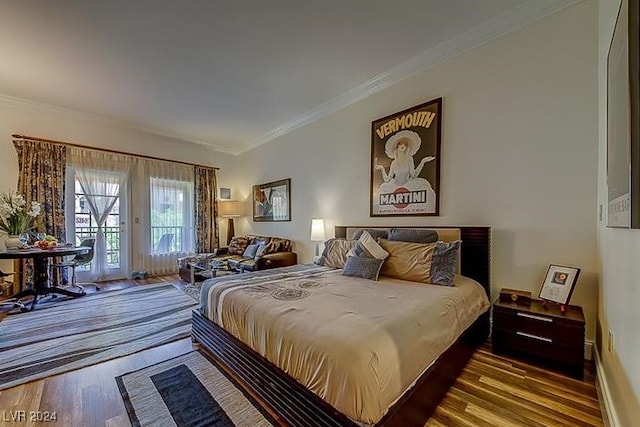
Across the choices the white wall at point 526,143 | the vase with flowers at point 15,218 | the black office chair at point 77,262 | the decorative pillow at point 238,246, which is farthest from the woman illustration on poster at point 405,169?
the vase with flowers at point 15,218

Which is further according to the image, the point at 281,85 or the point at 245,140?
the point at 245,140

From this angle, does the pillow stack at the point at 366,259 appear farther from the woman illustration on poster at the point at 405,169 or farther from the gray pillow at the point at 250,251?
the gray pillow at the point at 250,251

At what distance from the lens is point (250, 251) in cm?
480

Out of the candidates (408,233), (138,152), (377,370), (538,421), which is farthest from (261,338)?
(138,152)

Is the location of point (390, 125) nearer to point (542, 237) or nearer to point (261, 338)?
point (542, 237)

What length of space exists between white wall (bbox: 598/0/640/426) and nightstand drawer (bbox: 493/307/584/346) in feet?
0.48

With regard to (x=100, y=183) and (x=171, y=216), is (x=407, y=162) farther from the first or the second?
(x=100, y=183)

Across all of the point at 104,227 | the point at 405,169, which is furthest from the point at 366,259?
the point at 104,227

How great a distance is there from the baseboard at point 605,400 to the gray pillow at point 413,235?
1431 millimetres

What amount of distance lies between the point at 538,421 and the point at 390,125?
9.74 ft

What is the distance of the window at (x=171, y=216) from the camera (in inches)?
213

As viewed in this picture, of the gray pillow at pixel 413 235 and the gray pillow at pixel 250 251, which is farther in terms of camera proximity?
the gray pillow at pixel 250 251

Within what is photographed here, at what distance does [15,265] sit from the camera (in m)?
4.01

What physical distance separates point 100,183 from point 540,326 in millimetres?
6345
